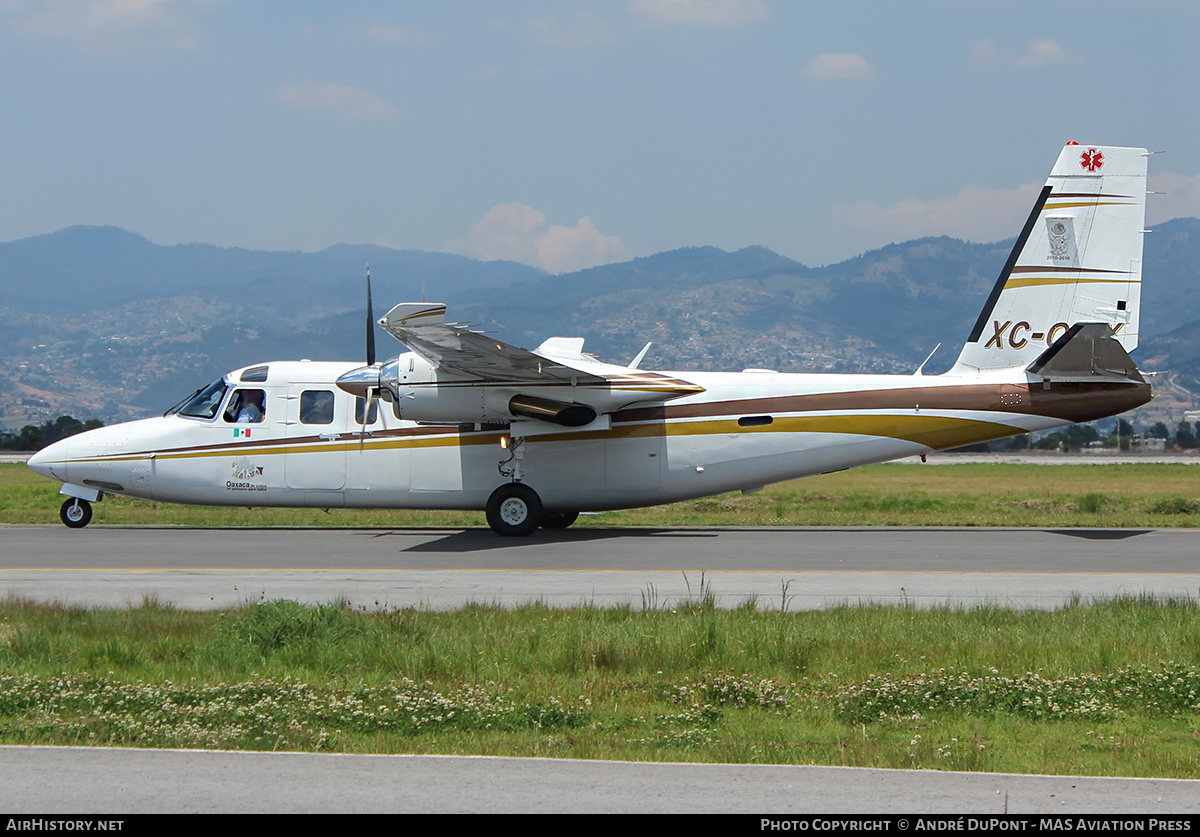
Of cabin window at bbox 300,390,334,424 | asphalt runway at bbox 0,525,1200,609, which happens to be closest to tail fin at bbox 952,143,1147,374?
asphalt runway at bbox 0,525,1200,609

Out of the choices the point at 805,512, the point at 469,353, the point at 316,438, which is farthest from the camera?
the point at 805,512

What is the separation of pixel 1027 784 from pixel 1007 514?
2435 centimetres

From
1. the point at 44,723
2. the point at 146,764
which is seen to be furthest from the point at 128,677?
the point at 146,764

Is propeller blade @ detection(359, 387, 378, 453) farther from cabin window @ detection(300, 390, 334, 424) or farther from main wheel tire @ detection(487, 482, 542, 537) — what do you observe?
main wheel tire @ detection(487, 482, 542, 537)

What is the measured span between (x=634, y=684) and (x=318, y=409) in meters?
14.6

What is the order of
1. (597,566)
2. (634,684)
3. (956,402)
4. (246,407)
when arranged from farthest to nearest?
(246,407)
(956,402)
(597,566)
(634,684)

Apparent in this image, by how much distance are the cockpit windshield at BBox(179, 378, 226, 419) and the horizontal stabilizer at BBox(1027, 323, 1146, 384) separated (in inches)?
639

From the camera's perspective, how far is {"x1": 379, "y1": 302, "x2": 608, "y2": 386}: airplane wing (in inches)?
735

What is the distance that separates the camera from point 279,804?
19.5ft

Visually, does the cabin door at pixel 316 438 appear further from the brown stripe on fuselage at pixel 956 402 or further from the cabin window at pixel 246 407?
the brown stripe on fuselage at pixel 956 402

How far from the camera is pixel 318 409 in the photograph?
898 inches

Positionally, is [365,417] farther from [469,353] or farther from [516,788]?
[516,788]

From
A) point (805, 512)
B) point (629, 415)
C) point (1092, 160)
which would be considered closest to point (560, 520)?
point (629, 415)

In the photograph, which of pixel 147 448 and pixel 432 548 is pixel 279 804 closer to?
pixel 432 548
